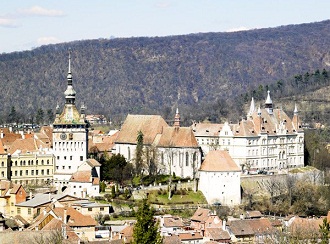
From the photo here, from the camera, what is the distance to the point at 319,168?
356 ft

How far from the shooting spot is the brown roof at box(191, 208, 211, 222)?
78.9m

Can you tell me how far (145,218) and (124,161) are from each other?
40850 millimetres

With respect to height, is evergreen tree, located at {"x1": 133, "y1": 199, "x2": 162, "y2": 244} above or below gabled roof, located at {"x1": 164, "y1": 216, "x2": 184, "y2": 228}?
above

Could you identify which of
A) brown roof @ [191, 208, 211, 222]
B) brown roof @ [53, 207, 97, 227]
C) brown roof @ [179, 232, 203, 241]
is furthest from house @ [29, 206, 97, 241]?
brown roof @ [191, 208, 211, 222]

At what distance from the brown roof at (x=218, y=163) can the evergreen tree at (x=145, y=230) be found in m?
37.8

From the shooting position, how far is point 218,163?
92.6 metres

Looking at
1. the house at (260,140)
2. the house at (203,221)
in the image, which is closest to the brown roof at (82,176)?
the house at (203,221)

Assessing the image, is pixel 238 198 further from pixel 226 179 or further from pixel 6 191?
pixel 6 191

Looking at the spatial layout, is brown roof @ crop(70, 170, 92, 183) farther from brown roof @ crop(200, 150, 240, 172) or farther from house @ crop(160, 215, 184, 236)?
house @ crop(160, 215, 184, 236)

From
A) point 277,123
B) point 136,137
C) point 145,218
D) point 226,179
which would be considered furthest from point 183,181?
point 145,218

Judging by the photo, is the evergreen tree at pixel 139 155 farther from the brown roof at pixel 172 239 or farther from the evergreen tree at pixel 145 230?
the evergreen tree at pixel 145 230

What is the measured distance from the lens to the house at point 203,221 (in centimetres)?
7638

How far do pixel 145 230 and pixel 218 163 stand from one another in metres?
38.9

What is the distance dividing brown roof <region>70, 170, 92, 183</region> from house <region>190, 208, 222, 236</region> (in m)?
11.8
